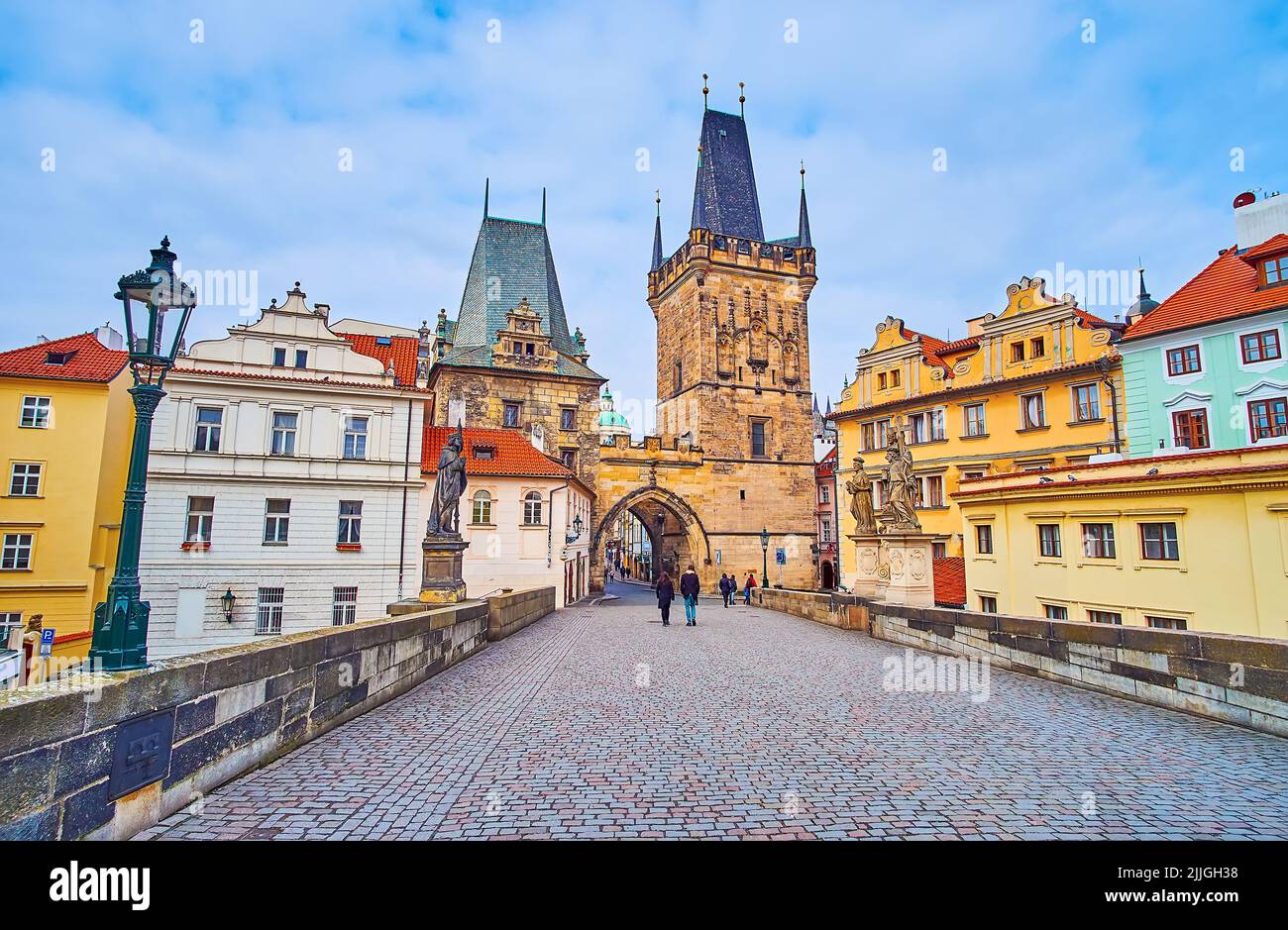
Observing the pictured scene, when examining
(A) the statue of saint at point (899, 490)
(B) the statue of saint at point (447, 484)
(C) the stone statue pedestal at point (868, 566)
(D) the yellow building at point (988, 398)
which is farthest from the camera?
(D) the yellow building at point (988, 398)

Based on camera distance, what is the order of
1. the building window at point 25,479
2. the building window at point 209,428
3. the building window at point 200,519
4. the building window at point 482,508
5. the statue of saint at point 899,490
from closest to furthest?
the statue of saint at point 899,490 < the building window at point 25,479 < the building window at point 200,519 < the building window at point 209,428 < the building window at point 482,508

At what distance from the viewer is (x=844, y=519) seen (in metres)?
30.1

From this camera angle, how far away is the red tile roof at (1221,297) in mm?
17531

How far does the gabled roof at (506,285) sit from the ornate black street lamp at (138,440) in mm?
29191

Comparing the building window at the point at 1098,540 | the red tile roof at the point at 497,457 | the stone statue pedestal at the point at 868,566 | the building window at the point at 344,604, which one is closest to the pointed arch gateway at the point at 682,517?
the red tile roof at the point at 497,457

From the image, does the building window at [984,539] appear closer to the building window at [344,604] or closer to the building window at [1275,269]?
the building window at [1275,269]

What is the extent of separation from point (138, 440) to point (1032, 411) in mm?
25152

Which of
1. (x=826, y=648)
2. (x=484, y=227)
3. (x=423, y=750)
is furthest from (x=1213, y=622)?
(x=484, y=227)

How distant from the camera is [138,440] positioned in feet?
15.1

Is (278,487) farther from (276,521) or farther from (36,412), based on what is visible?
(36,412)

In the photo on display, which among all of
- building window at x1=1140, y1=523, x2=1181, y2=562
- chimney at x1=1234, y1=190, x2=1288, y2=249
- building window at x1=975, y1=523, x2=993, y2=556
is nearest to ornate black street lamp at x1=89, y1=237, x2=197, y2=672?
building window at x1=1140, y1=523, x2=1181, y2=562

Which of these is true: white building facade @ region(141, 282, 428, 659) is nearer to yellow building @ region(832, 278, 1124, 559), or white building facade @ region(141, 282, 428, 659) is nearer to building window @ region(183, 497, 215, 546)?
building window @ region(183, 497, 215, 546)

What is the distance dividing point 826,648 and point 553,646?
4.78m
